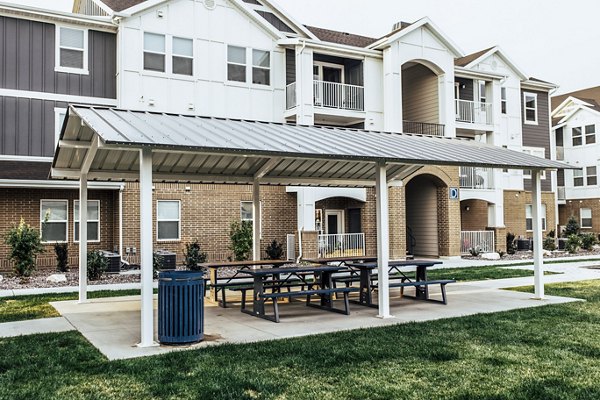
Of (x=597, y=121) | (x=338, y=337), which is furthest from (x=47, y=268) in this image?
(x=597, y=121)

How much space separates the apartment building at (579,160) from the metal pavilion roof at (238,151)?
3082 centimetres

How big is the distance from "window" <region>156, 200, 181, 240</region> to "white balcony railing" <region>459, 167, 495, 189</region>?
13.5 m

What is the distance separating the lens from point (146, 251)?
26.5ft

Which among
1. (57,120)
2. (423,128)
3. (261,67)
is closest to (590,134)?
(423,128)

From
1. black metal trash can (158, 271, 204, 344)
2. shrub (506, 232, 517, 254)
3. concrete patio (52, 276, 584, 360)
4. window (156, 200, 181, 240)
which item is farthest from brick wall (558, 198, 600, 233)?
black metal trash can (158, 271, 204, 344)

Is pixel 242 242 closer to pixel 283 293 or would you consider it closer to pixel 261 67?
pixel 261 67

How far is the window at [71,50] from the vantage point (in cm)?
2052

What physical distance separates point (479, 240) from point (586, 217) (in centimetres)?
1729

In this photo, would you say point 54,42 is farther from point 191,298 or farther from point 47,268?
point 191,298

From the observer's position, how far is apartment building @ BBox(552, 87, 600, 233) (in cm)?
4019

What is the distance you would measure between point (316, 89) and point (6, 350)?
59.7ft

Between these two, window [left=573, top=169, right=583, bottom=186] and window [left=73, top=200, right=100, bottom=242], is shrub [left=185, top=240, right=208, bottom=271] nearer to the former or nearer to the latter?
window [left=73, top=200, right=100, bottom=242]

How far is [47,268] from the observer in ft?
65.5

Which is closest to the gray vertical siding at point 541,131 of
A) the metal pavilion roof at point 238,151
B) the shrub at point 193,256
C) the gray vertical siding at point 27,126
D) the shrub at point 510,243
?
the shrub at point 510,243
